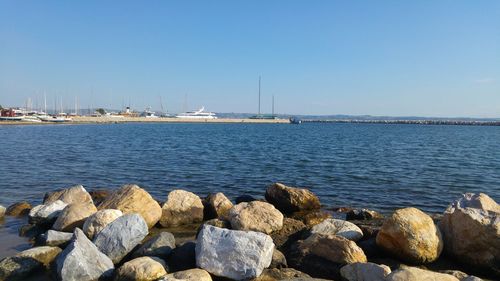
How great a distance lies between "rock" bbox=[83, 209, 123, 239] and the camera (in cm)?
908

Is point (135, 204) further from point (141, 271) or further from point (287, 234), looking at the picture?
point (287, 234)

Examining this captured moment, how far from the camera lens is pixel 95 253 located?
7637 millimetres

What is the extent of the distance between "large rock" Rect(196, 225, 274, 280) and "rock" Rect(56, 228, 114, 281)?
1750 mm

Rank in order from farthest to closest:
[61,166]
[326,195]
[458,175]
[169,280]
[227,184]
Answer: [61,166]
[458,175]
[227,184]
[326,195]
[169,280]

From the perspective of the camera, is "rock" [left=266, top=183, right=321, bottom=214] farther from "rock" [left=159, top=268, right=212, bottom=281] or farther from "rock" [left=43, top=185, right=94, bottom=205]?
"rock" [left=159, top=268, right=212, bottom=281]

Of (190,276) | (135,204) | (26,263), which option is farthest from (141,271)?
(135,204)

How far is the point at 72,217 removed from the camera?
392 inches

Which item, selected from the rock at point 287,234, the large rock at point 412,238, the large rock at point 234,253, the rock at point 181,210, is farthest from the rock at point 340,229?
the rock at point 181,210

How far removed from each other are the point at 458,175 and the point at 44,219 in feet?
68.7

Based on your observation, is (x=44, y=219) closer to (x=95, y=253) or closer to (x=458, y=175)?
(x=95, y=253)

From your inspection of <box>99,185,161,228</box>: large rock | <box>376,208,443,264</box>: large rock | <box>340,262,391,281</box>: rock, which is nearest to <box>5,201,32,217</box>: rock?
<box>99,185,161,228</box>: large rock

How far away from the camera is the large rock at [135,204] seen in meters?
10.5

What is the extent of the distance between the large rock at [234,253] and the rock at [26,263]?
123 inches

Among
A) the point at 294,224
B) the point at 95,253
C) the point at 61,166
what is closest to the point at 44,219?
the point at 95,253
